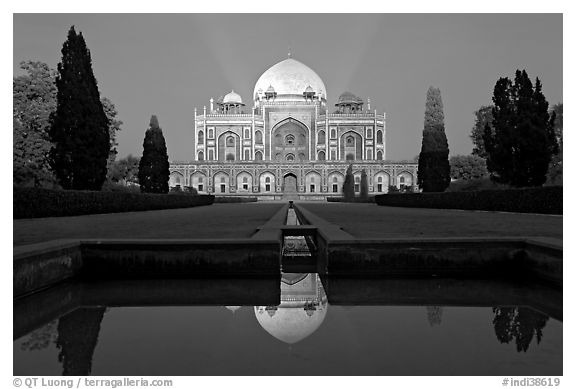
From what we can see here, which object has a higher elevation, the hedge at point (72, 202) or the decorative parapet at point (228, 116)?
the decorative parapet at point (228, 116)

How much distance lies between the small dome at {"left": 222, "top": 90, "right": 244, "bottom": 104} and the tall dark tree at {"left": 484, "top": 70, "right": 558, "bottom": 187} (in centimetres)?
4996

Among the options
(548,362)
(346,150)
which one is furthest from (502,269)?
(346,150)

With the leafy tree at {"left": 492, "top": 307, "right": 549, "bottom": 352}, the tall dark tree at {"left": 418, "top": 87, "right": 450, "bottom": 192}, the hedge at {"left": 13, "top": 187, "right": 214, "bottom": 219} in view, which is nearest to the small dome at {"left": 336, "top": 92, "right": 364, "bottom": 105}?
the tall dark tree at {"left": 418, "top": 87, "right": 450, "bottom": 192}

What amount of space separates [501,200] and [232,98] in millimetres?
53013

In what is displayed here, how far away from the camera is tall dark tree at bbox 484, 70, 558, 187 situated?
1664 cm

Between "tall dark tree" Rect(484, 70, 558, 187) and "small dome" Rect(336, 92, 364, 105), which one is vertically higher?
"small dome" Rect(336, 92, 364, 105)

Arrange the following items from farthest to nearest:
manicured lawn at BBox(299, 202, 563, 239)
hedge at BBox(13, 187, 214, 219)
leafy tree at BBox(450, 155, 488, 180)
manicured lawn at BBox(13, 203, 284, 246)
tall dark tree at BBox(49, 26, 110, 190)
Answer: leafy tree at BBox(450, 155, 488, 180), tall dark tree at BBox(49, 26, 110, 190), hedge at BBox(13, 187, 214, 219), manicured lawn at BBox(299, 202, 563, 239), manicured lawn at BBox(13, 203, 284, 246)

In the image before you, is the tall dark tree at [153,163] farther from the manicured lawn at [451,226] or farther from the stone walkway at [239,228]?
the manicured lawn at [451,226]

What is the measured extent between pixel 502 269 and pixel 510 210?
11.1 metres

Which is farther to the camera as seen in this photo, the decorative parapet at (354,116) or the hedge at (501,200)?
the decorative parapet at (354,116)

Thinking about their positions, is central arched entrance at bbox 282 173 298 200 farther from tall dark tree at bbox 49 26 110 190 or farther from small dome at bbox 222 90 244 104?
tall dark tree at bbox 49 26 110 190

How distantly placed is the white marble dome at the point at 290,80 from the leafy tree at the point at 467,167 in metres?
22.5

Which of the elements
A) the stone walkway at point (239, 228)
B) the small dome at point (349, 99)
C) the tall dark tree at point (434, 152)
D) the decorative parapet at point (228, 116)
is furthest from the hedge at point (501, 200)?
the small dome at point (349, 99)

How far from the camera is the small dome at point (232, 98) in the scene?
2569 inches
